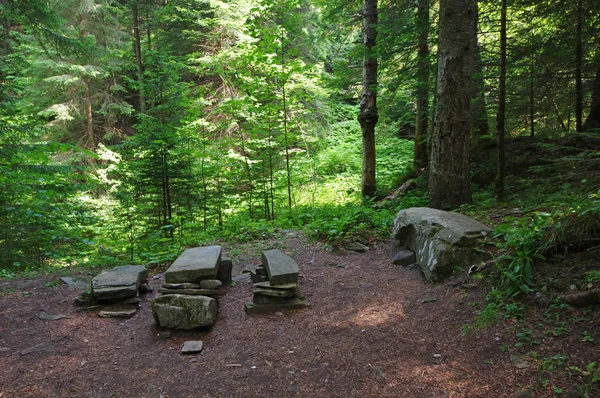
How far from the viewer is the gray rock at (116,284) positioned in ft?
14.9

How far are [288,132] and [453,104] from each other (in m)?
5.22

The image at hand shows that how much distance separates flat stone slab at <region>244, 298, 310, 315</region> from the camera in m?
4.44

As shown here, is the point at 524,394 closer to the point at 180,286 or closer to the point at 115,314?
the point at 180,286

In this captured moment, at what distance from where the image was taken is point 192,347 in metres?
3.60

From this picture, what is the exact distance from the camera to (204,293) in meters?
4.51

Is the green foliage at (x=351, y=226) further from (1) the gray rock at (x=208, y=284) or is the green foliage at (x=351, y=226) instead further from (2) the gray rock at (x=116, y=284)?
(2) the gray rock at (x=116, y=284)

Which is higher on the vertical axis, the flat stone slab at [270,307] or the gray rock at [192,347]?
the flat stone slab at [270,307]

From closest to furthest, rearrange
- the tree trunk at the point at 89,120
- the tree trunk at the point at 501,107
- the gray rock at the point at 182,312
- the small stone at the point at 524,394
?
1. the small stone at the point at 524,394
2. the gray rock at the point at 182,312
3. the tree trunk at the point at 501,107
4. the tree trunk at the point at 89,120

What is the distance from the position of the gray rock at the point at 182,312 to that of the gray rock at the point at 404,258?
318cm

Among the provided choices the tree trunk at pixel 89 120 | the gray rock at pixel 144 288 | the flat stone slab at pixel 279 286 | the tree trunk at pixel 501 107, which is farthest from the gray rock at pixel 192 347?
the tree trunk at pixel 89 120

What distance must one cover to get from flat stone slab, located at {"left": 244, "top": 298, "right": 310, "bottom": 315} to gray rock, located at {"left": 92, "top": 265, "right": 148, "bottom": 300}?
5.29ft

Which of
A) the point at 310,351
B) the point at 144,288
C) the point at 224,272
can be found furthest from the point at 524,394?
the point at 144,288

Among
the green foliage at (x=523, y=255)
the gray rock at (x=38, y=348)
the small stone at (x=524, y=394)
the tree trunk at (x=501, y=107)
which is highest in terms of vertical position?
the tree trunk at (x=501, y=107)

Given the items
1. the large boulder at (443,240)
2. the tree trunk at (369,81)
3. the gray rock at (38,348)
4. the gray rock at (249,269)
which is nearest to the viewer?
the gray rock at (38,348)
